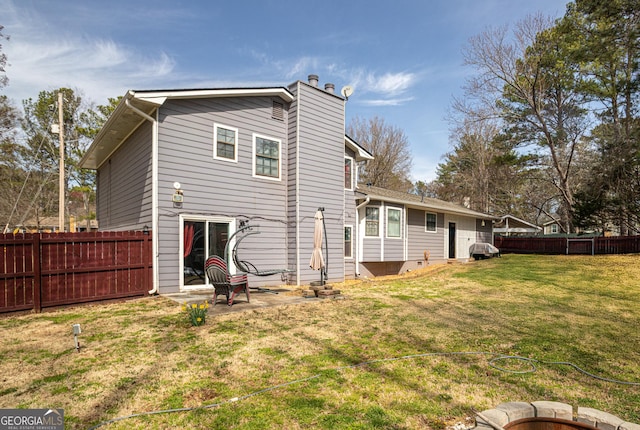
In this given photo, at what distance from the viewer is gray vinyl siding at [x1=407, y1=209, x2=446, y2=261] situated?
16500 mm

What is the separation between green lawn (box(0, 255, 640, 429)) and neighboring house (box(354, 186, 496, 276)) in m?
6.60

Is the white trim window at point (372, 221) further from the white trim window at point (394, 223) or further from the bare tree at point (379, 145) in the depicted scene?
the bare tree at point (379, 145)

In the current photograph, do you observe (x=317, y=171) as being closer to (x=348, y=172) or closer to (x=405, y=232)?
(x=348, y=172)

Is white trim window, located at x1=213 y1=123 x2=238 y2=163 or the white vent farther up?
the white vent

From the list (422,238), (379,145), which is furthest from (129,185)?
(379,145)

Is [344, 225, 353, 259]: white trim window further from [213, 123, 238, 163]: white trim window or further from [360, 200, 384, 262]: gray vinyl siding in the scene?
[213, 123, 238, 163]: white trim window

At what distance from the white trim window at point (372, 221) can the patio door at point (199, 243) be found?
6264mm

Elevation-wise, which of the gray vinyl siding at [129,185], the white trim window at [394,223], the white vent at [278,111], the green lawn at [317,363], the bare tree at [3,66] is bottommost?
the green lawn at [317,363]

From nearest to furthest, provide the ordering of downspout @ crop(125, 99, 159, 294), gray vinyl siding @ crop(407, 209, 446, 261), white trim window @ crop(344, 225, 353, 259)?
downspout @ crop(125, 99, 159, 294) → white trim window @ crop(344, 225, 353, 259) → gray vinyl siding @ crop(407, 209, 446, 261)

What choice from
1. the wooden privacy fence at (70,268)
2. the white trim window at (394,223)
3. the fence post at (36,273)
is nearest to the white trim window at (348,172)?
the white trim window at (394,223)

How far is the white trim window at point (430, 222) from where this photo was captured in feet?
57.3

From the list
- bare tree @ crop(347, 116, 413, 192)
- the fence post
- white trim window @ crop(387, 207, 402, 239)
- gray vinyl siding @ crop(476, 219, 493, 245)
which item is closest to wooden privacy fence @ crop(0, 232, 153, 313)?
the fence post

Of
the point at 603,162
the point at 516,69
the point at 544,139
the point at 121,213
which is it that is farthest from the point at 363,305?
the point at 544,139

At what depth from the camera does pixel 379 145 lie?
3131 centimetres
